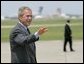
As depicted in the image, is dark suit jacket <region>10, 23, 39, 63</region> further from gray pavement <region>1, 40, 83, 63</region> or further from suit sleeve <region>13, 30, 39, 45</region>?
gray pavement <region>1, 40, 83, 63</region>

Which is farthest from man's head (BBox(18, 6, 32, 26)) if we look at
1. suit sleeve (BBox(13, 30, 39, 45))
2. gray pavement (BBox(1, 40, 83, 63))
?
gray pavement (BBox(1, 40, 83, 63))

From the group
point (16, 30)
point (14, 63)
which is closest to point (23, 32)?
point (16, 30)

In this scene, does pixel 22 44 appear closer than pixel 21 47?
Yes

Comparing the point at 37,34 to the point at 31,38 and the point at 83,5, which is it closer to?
→ the point at 31,38

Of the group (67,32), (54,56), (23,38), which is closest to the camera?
(23,38)

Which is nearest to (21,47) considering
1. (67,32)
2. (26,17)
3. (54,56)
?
(26,17)

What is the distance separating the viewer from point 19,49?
5.14 meters

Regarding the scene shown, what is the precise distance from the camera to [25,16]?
5164 mm

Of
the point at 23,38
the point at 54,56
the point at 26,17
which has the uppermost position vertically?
the point at 26,17

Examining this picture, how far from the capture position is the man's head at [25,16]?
5.14m

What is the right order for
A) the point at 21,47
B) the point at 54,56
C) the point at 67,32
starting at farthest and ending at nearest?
the point at 67,32 < the point at 54,56 < the point at 21,47

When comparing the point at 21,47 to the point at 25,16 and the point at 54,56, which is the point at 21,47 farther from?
the point at 54,56

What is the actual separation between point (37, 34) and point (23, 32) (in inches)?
7.9

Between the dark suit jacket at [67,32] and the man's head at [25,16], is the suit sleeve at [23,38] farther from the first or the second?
the dark suit jacket at [67,32]
